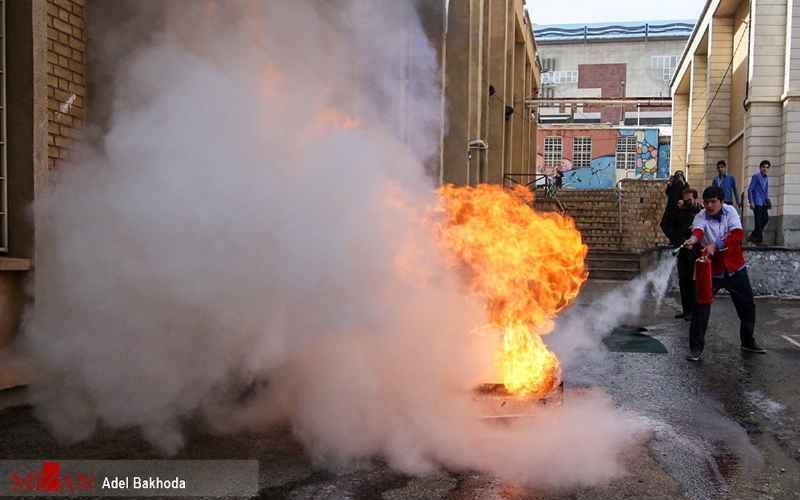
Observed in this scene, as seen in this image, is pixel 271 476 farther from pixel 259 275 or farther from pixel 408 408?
pixel 259 275

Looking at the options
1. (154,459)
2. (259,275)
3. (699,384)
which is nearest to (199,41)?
(259,275)

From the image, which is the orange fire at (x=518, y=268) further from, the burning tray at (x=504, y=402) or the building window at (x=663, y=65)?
the building window at (x=663, y=65)

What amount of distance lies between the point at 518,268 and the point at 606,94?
165 feet

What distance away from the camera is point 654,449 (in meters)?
3.68

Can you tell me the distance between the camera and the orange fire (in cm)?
397

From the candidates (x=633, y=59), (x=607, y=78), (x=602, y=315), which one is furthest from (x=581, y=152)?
(x=602, y=315)

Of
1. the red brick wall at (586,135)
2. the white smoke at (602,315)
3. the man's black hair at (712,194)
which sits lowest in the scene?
the white smoke at (602,315)

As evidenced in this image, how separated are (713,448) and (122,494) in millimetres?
3207

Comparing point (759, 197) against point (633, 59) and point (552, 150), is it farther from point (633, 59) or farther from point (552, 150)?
point (633, 59)

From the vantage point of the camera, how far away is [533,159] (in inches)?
1270

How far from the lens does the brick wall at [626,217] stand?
64.4 ft

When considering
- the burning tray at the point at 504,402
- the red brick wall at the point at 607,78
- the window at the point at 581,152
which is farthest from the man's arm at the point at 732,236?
the red brick wall at the point at 607,78

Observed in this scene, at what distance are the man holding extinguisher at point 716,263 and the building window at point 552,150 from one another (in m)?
37.8

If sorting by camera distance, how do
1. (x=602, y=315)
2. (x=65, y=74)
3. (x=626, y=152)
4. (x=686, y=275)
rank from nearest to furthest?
1. (x=65, y=74)
2. (x=686, y=275)
3. (x=602, y=315)
4. (x=626, y=152)
